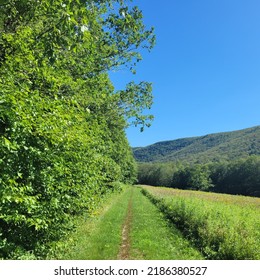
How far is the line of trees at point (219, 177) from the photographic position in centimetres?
10712

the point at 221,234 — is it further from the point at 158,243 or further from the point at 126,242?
the point at 126,242

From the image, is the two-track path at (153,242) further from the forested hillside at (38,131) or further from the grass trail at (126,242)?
the forested hillside at (38,131)

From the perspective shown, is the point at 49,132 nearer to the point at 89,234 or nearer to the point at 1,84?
the point at 1,84

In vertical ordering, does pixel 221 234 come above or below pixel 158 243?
above

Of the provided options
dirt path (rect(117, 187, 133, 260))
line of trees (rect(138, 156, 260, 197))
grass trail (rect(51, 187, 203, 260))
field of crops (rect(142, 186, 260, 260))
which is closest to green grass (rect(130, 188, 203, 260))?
grass trail (rect(51, 187, 203, 260))

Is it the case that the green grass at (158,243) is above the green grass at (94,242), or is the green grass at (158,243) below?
below

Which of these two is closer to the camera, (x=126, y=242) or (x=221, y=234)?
(x=221, y=234)

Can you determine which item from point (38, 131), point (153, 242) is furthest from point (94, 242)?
point (38, 131)

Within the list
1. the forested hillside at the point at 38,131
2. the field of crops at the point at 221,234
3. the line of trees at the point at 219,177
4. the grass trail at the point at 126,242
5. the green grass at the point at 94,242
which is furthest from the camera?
the line of trees at the point at 219,177

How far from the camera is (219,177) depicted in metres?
128

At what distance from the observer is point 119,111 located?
79.5 feet

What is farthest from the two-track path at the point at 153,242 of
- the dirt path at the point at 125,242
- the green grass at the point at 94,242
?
the green grass at the point at 94,242
